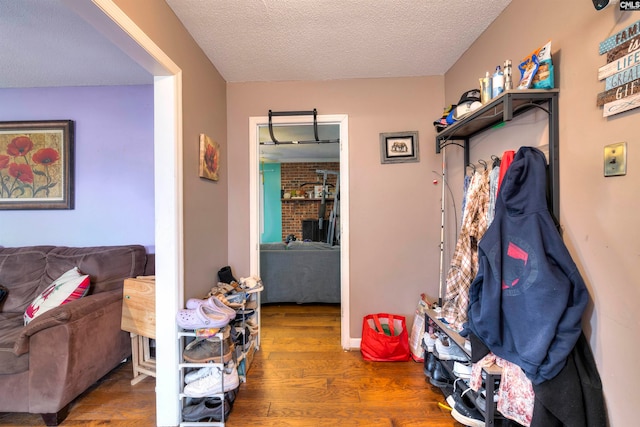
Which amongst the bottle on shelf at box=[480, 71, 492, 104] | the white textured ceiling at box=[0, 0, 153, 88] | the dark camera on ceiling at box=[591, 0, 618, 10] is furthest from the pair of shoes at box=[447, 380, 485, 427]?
the white textured ceiling at box=[0, 0, 153, 88]

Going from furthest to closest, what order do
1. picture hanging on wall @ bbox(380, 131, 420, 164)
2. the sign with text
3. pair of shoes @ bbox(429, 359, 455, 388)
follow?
picture hanging on wall @ bbox(380, 131, 420, 164), pair of shoes @ bbox(429, 359, 455, 388), the sign with text

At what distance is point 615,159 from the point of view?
37.8 inches

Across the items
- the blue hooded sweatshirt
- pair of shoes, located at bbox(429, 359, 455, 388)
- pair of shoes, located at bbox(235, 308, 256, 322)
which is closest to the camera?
the blue hooded sweatshirt

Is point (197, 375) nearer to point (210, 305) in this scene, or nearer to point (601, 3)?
point (210, 305)

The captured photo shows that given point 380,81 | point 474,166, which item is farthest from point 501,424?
point 380,81

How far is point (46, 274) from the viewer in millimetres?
2131

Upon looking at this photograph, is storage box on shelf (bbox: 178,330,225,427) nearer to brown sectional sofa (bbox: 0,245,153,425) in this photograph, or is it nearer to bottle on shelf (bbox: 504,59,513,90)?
brown sectional sofa (bbox: 0,245,153,425)

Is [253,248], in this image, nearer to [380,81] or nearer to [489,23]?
[380,81]

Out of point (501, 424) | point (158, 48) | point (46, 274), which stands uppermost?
point (158, 48)

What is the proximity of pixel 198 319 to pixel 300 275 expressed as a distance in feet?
6.65

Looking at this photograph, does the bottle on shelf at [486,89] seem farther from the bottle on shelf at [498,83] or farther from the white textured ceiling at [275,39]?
the white textured ceiling at [275,39]

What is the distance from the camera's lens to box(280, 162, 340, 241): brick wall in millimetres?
6508

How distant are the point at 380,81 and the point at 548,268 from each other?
1.94 meters

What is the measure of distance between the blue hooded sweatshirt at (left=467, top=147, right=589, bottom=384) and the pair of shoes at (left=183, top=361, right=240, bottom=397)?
139 cm
